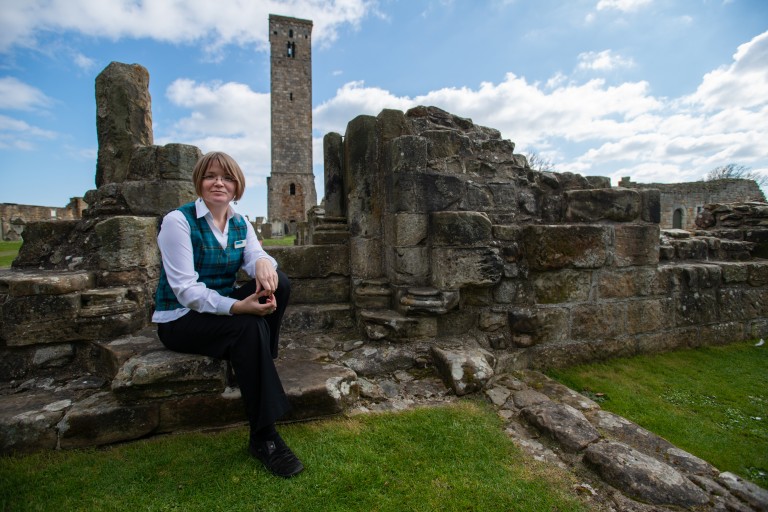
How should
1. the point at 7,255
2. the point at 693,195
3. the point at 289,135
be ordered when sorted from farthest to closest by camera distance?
the point at 289,135 → the point at 693,195 → the point at 7,255

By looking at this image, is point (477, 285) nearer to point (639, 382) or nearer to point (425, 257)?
point (425, 257)

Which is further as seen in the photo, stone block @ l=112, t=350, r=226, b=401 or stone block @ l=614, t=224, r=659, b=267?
stone block @ l=614, t=224, r=659, b=267

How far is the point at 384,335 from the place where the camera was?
320cm

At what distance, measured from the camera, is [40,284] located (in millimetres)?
2633

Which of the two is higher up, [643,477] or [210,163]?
[210,163]

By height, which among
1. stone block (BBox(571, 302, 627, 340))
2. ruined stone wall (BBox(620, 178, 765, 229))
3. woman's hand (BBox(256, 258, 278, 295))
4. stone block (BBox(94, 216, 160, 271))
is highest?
ruined stone wall (BBox(620, 178, 765, 229))

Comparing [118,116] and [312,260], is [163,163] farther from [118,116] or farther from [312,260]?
[312,260]

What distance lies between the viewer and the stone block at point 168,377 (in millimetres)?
2117

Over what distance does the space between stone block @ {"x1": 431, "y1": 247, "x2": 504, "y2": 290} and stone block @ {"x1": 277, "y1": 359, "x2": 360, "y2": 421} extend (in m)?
1.14

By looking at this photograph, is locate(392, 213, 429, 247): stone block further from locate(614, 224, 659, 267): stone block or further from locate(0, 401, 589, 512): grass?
locate(614, 224, 659, 267): stone block

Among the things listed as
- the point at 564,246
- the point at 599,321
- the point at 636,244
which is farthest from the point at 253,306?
the point at 636,244

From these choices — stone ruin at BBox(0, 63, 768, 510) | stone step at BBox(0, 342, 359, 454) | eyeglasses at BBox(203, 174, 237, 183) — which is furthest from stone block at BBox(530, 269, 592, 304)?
eyeglasses at BBox(203, 174, 237, 183)

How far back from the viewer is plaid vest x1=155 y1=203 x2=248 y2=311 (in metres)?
2.19

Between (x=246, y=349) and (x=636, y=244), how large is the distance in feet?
11.9
